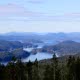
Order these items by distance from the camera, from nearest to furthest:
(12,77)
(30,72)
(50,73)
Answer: (12,77) → (50,73) → (30,72)

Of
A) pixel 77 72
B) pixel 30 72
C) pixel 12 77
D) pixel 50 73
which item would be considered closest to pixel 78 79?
pixel 77 72

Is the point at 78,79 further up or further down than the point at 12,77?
further down

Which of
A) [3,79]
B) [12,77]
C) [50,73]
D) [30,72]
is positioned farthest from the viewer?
[30,72]

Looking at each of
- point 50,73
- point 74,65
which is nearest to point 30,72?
point 50,73

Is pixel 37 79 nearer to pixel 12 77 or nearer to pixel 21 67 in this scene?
pixel 21 67

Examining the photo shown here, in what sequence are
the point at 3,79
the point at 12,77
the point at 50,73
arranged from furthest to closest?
the point at 50,73
the point at 3,79
the point at 12,77

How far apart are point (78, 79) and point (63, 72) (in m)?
6.01

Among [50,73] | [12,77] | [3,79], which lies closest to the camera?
[12,77]

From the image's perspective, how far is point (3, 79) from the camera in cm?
9750

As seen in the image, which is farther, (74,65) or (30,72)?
(30,72)

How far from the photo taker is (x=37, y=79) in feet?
357

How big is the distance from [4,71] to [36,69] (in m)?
20.0

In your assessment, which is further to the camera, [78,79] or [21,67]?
[21,67]

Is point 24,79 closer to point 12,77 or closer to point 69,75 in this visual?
point 69,75
